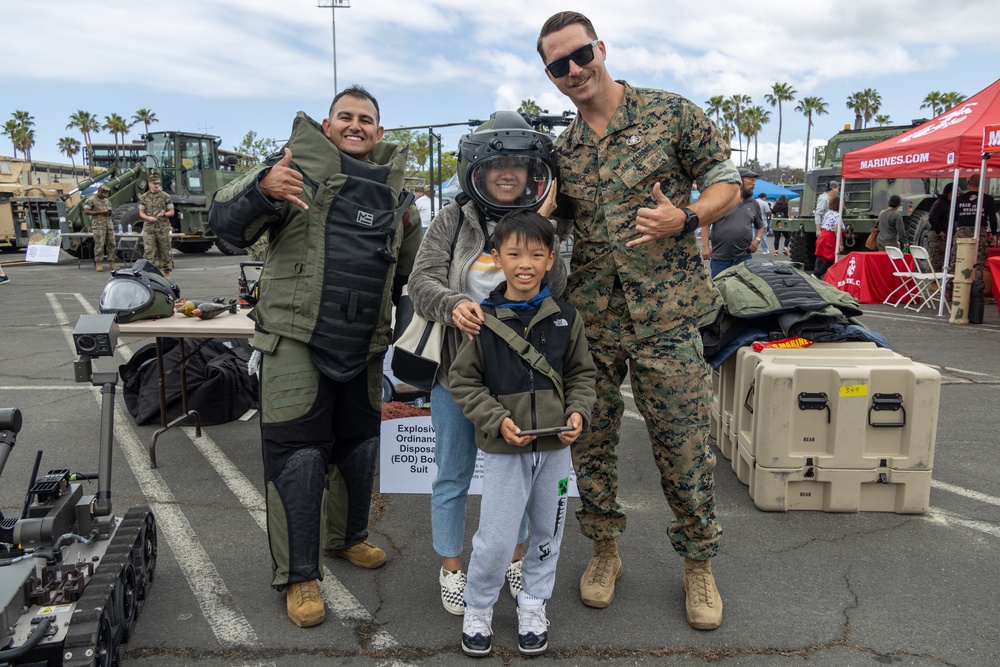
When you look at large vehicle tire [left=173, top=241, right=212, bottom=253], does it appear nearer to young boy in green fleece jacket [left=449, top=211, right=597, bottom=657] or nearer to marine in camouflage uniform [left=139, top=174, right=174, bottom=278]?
marine in camouflage uniform [left=139, top=174, right=174, bottom=278]

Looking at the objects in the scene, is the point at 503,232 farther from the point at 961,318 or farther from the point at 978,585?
the point at 961,318

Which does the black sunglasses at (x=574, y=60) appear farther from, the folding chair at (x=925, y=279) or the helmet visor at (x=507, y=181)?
the folding chair at (x=925, y=279)

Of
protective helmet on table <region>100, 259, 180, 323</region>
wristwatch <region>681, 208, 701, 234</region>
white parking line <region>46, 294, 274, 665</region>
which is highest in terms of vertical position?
wristwatch <region>681, 208, 701, 234</region>

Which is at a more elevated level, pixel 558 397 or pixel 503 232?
pixel 503 232

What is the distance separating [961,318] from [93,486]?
10.4m

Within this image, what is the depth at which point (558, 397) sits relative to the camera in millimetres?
2537

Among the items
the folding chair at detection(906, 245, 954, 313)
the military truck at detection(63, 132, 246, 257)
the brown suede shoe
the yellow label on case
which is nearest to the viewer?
the brown suede shoe

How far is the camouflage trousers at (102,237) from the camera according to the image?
667 inches

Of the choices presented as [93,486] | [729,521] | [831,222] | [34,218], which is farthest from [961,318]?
[34,218]

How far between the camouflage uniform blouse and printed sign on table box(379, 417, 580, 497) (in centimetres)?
138

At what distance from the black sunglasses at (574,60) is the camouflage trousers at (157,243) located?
13831mm

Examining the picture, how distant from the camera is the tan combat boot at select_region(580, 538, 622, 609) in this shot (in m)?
2.96

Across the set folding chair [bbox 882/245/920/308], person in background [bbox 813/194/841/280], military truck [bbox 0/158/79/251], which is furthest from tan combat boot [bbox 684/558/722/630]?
military truck [bbox 0/158/79/251]

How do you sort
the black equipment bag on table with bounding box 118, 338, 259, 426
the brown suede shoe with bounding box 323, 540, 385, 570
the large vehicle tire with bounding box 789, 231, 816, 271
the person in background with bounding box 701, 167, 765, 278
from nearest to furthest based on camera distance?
the brown suede shoe with bounding box 323, 540, 385, 570 < the black equipment bag on table with bounding box 118, 338, 259, 426 < the person in background with bounding box 701, 167, 765, 278 < the large vehicle tire with bounding box 789, 231, 816, 271
